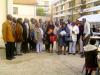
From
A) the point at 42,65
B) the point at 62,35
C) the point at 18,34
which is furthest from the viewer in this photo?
the point at 62,35

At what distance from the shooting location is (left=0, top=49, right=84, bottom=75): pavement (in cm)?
1289

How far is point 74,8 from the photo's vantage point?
90.8 meters

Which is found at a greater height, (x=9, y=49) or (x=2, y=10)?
(x=2, y=10)

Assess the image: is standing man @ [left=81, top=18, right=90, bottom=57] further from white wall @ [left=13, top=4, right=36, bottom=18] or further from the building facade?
the building facade

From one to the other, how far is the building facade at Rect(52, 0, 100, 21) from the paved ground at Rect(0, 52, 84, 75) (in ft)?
167

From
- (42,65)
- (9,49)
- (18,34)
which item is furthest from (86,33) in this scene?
(9,49)

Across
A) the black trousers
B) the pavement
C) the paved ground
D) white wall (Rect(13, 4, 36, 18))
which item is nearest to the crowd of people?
the black trousers

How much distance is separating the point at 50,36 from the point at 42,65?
15.1 ft

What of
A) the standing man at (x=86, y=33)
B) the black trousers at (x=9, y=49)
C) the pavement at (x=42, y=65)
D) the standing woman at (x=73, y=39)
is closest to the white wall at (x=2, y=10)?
the pavement at (x=42, y=65)

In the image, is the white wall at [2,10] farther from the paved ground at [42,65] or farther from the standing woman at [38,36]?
the paved ground at [42,65]

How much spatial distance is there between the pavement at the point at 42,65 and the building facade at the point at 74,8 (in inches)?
2009

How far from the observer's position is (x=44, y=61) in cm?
1573

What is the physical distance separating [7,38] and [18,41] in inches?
77.3

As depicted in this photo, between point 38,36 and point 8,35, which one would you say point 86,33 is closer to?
point 38,36
